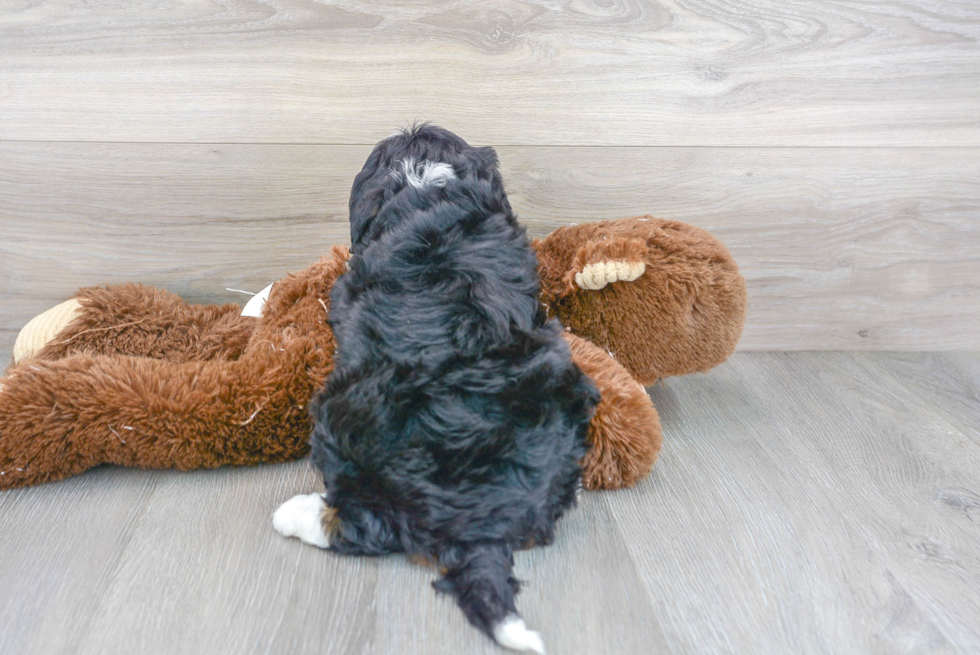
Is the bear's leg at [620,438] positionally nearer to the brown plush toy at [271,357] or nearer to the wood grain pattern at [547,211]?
the brown plush toy at [271,357]

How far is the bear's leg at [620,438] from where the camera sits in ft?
2.59

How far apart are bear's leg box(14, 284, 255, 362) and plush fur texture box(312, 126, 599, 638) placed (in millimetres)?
289

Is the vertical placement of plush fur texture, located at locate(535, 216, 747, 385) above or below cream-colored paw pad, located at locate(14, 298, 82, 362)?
above

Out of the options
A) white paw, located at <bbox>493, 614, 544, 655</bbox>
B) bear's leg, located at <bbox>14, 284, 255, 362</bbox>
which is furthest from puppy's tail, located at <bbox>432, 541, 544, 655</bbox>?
bear's leg, located at <bbox>14, 284, 255, 362</bbox>

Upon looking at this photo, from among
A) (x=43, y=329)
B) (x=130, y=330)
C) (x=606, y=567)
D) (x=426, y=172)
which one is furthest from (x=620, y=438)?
(x=43, y=329)

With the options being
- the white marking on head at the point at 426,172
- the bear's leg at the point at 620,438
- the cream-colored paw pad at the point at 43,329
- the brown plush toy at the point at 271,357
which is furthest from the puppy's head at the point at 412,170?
the cream-colored paw pad at the point at 43,329

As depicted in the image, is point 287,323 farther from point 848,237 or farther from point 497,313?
point 848,237

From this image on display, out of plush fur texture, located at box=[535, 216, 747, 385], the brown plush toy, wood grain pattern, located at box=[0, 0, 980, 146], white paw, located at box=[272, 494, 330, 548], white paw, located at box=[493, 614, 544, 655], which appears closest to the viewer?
white paw, located at box=[493, 614, 544, 655]

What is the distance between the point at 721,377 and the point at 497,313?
0.59m

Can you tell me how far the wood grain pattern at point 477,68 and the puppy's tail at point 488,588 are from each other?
699mm

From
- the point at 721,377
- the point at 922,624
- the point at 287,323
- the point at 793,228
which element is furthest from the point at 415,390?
the point at 793,228

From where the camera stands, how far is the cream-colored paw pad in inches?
39.2

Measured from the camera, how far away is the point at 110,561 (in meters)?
0.67

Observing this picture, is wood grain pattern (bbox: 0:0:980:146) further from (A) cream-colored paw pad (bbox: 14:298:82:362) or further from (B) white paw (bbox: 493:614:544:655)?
(B) white paw (bbox: 493:614:544:655)
